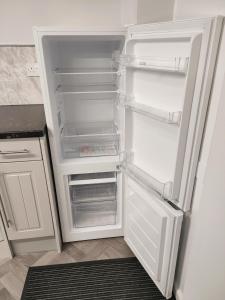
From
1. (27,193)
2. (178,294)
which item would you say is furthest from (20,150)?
(178,294)

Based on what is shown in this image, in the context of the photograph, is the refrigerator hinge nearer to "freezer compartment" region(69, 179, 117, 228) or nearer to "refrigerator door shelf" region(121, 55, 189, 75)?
"freezer compartment" region(69, 179, 117, 228)

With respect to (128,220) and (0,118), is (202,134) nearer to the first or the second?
(128,220)

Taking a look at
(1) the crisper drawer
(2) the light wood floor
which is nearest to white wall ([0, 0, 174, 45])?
(1) the crisper drawer

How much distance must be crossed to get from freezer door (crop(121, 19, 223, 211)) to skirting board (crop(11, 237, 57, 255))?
978 mm

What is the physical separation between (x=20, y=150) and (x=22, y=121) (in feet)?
0.72

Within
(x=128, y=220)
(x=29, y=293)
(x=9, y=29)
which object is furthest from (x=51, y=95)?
(x=29, y=293)

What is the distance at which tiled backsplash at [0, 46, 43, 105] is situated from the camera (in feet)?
5.75

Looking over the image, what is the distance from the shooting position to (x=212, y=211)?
830 millimetres

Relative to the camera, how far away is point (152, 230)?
1.38 m

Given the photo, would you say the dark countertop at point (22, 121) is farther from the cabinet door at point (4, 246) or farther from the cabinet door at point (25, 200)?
the cabinet door at point (4, 246)

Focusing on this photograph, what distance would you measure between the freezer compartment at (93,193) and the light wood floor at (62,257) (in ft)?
1.22

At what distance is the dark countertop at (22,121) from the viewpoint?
1349 mm

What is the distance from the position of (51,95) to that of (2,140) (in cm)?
40

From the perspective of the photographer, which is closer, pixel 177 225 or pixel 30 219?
pixel 177 225
